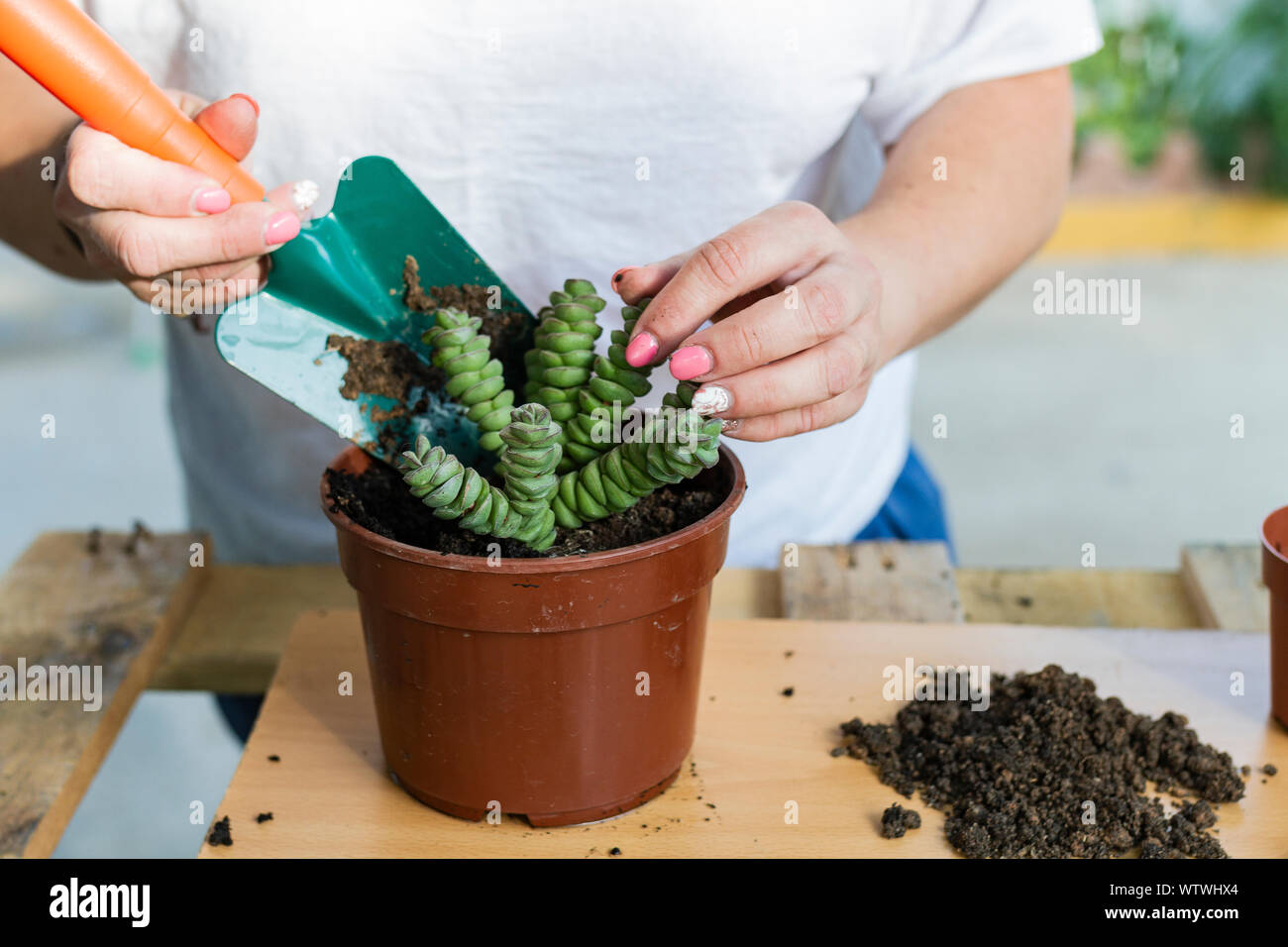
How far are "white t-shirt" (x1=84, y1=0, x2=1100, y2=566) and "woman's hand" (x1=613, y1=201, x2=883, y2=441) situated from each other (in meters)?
0.31

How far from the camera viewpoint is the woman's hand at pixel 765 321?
0.73 meters

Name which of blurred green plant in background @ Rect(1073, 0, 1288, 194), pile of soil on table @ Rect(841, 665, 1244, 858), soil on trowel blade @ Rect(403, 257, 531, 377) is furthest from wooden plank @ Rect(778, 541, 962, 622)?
blurred green plant in background @ Rect(1073, 0, 1288, 194)

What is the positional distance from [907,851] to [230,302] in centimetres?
59

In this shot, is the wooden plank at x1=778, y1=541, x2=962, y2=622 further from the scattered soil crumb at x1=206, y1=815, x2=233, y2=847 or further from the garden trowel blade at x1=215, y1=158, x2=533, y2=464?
the scattered soil crumb at x1=206, y1=815, x2=233, y2=847

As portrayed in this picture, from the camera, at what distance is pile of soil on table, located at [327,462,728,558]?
768 millimetres

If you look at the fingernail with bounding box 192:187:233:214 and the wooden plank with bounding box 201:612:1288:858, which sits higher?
the fingernail with bounding box 192:187:233:214

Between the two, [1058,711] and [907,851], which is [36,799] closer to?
[907,851]

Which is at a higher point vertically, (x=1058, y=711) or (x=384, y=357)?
(x=384, y=357)

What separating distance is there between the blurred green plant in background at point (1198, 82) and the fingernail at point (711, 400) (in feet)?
12.9

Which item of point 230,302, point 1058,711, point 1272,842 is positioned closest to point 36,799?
point 230,302

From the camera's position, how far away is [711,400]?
723 millimetres

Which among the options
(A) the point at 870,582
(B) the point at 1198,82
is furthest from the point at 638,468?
(B) the point at 1198,82

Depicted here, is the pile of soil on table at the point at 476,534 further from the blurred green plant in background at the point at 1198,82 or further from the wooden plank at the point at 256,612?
the blurred green plant in background at the point at 1198,82

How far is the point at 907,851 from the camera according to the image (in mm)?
767
